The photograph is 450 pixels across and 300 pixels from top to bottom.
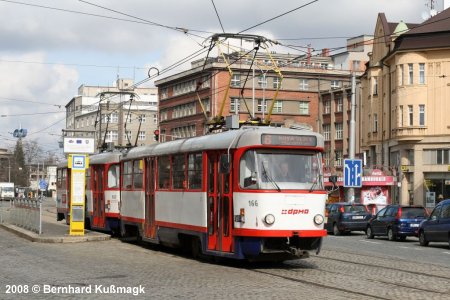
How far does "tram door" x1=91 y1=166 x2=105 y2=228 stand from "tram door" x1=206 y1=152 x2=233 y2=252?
10827 millimetres

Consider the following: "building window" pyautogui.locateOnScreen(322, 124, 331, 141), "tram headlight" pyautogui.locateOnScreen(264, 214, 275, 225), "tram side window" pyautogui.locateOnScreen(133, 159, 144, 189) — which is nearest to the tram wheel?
"tram headlight" pyautogui.locateOnScreen(264, 214, 275, 225)

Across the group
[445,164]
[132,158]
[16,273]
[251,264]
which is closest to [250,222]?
[251,264]

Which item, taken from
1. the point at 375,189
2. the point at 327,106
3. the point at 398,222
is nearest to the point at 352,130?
the point at 398,222

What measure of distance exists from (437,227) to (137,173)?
35.0 ft

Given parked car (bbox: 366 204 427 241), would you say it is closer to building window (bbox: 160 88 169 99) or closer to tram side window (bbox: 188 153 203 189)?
tram side window (bbox: 188 153 203 189)

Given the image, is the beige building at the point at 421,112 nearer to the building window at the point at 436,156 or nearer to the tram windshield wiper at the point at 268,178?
the building window at the point at 436,156

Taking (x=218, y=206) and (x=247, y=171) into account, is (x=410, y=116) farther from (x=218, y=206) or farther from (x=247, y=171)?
(x=247, y=171)

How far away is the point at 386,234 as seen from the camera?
31578mm

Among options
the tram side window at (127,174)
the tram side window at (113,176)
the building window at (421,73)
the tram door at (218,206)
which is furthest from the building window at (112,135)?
the tram door at (218,206)

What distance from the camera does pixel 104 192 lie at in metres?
26.8

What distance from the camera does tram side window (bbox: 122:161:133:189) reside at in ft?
77.2

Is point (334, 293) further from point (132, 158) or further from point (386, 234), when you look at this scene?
point (386, 234)

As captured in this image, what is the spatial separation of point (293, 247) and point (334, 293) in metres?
3.53

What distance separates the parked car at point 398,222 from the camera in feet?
101
